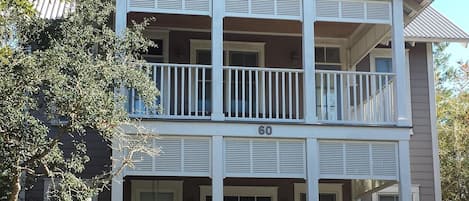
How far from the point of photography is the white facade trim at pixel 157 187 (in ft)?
46.5

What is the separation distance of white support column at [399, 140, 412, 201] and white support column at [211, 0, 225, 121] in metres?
3.15

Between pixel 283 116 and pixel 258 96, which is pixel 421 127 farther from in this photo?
pixel 283 116

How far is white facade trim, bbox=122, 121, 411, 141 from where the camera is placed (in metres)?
11.8

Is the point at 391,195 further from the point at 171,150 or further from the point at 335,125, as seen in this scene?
the point at 171,150

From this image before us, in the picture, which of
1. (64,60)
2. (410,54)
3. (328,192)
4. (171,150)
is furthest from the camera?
(410,54)

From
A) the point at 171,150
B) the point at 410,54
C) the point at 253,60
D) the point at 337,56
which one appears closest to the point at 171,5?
the point at 171,150

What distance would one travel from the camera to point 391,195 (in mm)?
15562

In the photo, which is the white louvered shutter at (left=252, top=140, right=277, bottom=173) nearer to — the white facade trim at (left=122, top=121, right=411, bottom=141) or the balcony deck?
the white facade trim at (left=122, top=121, right=411, bottom=141)

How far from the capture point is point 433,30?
16.2 meters

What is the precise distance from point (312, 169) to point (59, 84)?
484 centimetres

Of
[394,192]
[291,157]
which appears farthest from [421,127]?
[291,157]

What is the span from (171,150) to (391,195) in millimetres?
5971

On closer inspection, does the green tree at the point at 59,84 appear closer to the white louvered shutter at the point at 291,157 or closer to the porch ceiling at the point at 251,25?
the white louvered shutter at the point at 291,157

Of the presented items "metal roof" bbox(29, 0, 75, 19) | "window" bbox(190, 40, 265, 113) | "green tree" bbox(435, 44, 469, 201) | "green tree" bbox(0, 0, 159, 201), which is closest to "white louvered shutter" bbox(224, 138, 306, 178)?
"green tree" bbox(0, 0, 159, 201)
